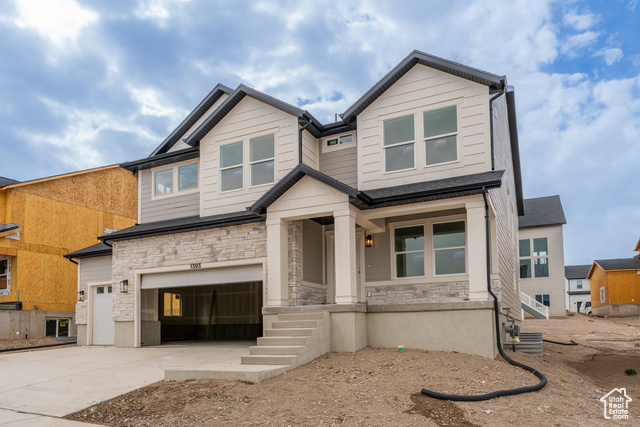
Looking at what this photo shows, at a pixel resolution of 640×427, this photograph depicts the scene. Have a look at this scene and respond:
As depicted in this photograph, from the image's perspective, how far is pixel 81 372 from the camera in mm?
11172

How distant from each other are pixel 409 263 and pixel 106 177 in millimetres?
20164

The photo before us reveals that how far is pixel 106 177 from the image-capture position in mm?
27656

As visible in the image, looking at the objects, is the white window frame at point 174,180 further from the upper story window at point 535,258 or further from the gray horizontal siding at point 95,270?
the upper story window at point 535,258

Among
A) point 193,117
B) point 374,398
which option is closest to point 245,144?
point 193,117

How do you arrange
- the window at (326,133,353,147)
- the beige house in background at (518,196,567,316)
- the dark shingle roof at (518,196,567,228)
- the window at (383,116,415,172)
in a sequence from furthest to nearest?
the dark shingle roof at (518,196,567,228), the beige house in background at (518,196,567,316), the window at (326,133,353,147), the window at (383,116,415,172)

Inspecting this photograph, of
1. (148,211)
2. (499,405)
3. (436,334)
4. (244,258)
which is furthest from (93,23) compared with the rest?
(499,405)

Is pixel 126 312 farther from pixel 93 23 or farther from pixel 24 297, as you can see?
pixel 93 23

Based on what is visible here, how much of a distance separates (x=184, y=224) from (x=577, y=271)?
59407 mm

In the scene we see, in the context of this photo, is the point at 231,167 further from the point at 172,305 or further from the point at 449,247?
the point at 172,305

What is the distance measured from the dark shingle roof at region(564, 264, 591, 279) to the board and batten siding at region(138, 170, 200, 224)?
54.1 metres

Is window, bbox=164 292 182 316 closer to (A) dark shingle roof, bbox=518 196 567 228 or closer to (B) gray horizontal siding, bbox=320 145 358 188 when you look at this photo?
(B) gray horizontal siding, bbox=320 145 358 188

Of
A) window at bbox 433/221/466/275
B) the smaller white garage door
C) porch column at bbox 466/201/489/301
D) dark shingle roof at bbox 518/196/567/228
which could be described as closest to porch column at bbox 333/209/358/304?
window at bbox 433/221/466/275

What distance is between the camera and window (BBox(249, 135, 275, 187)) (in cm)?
1450

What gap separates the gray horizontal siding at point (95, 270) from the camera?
1792cm
